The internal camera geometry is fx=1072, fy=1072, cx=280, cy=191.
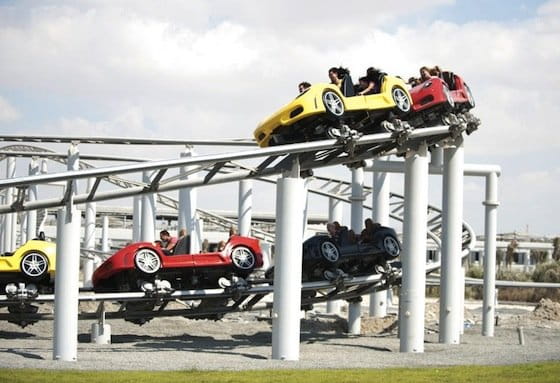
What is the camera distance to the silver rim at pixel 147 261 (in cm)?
2031

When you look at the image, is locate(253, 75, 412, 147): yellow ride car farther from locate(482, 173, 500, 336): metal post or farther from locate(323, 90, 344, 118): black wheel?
locate(482, 173, 500, 336): metal post

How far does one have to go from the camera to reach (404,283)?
1988 cm

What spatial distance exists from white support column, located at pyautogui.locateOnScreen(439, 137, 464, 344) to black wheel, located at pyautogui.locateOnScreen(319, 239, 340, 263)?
220 cm

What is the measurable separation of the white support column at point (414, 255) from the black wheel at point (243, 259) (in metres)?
3.17

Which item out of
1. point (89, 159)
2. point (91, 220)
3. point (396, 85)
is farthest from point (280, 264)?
point (91, 220)

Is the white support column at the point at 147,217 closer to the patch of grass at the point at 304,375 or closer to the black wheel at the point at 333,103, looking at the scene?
the black wheel at the point at 333,103

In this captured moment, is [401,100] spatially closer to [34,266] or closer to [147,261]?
[147,261]

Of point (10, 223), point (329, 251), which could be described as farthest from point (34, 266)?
point (10, 223)

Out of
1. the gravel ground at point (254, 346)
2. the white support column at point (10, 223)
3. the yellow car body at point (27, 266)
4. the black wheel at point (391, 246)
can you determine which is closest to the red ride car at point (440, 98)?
the black wheel at point (391, 246)

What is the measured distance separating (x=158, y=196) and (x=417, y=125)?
19970 millimetres

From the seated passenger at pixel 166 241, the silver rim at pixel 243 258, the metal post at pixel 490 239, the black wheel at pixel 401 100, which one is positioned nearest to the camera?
the black wheel at pixel 401 100

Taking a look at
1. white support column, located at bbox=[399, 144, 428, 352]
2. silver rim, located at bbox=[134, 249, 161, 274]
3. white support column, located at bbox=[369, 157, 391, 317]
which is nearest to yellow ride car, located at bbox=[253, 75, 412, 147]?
white support column, located at bbox=[399, 144, 428, 352]

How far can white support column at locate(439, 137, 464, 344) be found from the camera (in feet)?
72.3

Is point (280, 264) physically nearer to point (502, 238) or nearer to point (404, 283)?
point (404, 283)
